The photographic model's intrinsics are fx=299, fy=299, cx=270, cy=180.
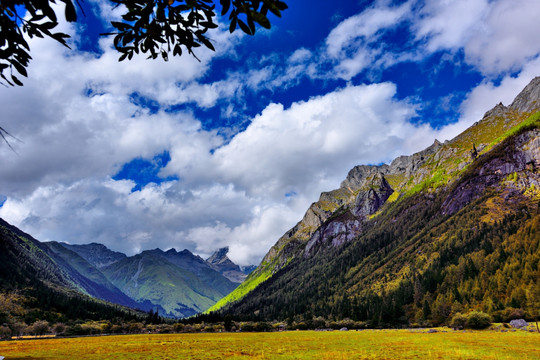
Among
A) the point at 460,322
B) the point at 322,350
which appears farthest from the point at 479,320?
the point at 322,350

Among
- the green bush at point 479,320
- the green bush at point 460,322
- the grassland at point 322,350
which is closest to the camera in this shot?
the grassland at point 322,350

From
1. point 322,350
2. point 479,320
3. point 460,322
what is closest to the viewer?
point 322,350

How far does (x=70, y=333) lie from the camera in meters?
132

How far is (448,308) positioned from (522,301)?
34.3m

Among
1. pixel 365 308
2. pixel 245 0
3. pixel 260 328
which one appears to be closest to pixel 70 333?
pixel 260 328

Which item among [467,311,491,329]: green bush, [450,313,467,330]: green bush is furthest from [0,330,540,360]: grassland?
[450,313,467,330]: green bush

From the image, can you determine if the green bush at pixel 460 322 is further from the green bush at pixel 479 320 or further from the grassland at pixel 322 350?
the grassland at pixel 322 350

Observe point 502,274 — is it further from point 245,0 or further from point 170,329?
point 245,0

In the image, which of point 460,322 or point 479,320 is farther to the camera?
point 460,322

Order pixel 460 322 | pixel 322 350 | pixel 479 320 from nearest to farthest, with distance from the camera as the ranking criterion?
pixel 322 350, pixel 479 320, pixel 460 322

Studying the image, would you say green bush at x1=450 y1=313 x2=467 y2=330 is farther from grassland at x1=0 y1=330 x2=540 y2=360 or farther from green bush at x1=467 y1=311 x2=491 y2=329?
grassland at x1=0 y1=330 x2=540 y2=360

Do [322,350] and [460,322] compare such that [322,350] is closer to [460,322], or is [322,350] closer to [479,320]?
[479,320]

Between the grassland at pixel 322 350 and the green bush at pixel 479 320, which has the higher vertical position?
the grassland at pixel 322 350

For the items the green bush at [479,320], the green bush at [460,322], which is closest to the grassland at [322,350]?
the green bush at [479,320]
